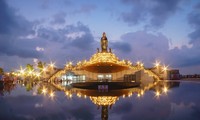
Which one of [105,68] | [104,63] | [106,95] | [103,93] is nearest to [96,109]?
[106,95]

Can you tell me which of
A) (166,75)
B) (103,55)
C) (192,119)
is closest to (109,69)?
(103,55)

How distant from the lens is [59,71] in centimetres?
6300

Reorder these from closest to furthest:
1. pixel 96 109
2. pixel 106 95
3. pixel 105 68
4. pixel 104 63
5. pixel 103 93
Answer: pixel 96 109 < pixel 106 95 < pixel 103 93 < pixel 104 63 < pixel 105 68

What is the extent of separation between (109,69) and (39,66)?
59586mm

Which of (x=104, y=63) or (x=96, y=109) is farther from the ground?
(x=104, y=63)

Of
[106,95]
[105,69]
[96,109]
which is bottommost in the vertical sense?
[96,109]

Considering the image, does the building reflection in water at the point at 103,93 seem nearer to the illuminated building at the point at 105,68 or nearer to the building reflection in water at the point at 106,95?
the building reflection in water at the point at 106,95

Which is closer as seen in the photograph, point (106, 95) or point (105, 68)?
point (106, 95)

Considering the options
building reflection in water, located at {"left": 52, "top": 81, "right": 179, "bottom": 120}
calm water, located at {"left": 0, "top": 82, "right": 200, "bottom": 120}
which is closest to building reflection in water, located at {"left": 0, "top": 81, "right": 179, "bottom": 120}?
building reflection in water, located at {"left": 52, "top": 81, "right": 179, "bottom": 120}

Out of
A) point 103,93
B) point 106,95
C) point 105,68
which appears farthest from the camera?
point 105,68

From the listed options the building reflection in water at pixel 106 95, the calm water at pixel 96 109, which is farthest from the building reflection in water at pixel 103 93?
the calm water at pixel 96 109

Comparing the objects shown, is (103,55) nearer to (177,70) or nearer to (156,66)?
(156,66)

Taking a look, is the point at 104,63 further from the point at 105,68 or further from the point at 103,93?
the point at 103,93

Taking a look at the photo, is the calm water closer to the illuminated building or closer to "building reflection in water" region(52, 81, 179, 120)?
"building reflection in water" region(52, 81, 179, 120)
